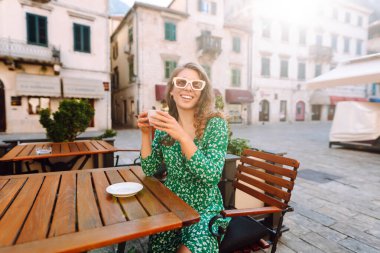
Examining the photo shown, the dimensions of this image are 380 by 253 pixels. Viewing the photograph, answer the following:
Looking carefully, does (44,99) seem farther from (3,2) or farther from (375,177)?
(375,177)

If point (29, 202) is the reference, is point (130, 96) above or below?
above

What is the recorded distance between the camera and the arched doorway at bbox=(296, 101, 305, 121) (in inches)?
958

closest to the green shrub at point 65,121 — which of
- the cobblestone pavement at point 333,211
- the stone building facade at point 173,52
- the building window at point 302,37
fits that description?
the cobblestone pavement at point 333,211

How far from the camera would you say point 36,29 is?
40.7ft

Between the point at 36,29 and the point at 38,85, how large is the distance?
291cm

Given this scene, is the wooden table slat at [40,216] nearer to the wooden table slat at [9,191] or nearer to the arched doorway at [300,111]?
the wooden table slat at [9,191]

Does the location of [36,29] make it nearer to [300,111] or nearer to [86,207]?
[86,207]

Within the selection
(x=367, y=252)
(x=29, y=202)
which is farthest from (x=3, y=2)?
(x=367, y=252)

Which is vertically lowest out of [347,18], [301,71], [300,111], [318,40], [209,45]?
[300,111]

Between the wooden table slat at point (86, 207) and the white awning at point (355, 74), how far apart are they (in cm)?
728

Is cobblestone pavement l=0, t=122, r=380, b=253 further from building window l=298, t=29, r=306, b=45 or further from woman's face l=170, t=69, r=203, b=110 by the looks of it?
building window l=298, t=29, r=306, b=45

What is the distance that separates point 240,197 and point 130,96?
17.2m

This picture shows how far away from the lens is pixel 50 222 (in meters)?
1.17

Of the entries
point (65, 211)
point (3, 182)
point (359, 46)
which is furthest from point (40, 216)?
point (359, 46)
